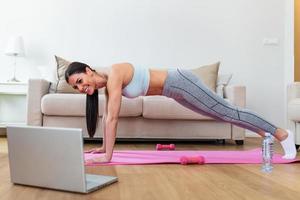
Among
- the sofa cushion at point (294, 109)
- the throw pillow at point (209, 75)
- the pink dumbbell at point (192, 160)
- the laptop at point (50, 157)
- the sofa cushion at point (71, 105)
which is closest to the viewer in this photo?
the laptop at point (50, 157)

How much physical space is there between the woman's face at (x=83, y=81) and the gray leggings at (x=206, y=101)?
49 cm

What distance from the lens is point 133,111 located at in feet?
10.7

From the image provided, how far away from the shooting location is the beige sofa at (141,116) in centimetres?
325

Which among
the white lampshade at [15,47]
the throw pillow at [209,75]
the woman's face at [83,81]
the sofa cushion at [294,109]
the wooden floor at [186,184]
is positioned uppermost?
the white lampshade at [15,47]

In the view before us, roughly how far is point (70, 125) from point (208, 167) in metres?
1.67

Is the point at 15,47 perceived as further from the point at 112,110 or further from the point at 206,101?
the point at 206,101

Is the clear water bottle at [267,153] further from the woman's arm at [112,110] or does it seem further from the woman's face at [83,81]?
the woman's face at [83,81]

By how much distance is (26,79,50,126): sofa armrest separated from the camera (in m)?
3.30

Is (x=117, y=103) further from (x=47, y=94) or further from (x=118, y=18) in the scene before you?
(x=118, y=18)

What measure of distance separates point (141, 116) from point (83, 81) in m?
1.45

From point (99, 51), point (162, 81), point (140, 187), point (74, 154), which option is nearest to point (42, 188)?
point (74, 154)

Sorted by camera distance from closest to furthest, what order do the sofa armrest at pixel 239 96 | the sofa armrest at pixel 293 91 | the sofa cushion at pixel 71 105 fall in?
1. the sofa armrest at pixel 293 91
2. the sofa cushion at pixel 71 105
3. the sofa armrest at pixel 239 96

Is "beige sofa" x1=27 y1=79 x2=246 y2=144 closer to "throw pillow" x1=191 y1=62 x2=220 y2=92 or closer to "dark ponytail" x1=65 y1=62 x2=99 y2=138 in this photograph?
"throw pillow" x1=191 y1=62 x2=220 y2=92

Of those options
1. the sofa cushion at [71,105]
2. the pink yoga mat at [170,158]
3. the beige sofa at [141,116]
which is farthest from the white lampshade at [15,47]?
the pink yoga mat at [170,158]
